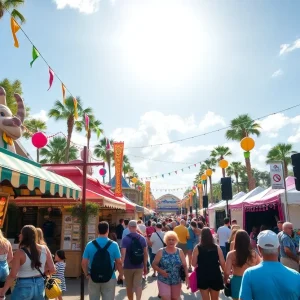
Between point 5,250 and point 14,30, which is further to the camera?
point 14,30

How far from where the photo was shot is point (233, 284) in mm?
3984

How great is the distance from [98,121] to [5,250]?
2682 centimetres

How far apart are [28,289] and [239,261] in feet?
9.15

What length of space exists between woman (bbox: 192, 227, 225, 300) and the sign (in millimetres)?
6353

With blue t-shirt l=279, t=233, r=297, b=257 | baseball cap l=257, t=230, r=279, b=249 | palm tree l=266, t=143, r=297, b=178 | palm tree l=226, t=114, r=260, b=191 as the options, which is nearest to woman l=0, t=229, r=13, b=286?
baseball cap l=257, t=230, r=279, b=249

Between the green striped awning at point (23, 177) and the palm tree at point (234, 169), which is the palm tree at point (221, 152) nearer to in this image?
the palm tree at point (234, 169)

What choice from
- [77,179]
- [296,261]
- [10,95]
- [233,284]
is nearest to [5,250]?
[233,284]

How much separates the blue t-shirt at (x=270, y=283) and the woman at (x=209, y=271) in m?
2.14

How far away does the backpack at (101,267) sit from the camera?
4249mm

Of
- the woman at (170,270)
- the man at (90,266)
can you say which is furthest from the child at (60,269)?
the woman at (170,270)

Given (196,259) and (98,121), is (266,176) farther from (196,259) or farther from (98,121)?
(196,259)

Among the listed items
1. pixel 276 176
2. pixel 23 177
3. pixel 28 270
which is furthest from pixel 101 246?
pixel 276 176

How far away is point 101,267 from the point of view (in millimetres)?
4250

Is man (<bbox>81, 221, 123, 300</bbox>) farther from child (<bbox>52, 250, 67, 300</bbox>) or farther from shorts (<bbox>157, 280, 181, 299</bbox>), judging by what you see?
child (<bbox>52, 250, 67, 300</bbox>)
